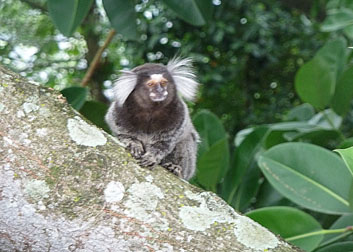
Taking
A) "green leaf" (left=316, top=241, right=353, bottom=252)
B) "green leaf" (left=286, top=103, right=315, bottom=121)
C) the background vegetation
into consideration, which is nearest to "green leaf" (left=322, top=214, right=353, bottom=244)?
the background vegetation

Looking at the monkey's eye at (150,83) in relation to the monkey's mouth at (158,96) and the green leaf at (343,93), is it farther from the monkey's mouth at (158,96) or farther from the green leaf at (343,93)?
the green leaf at (343,93)

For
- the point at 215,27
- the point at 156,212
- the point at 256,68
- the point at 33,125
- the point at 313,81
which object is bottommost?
the point at 256,68

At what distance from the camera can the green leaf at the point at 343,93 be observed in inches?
122

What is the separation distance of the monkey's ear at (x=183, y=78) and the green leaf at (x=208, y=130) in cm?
60

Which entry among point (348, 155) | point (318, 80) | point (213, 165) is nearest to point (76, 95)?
point (213, 165)

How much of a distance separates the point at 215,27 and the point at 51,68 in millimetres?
1713

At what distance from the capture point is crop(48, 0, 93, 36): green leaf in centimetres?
264

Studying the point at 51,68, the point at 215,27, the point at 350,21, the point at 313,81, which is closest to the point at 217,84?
the point at 215,27

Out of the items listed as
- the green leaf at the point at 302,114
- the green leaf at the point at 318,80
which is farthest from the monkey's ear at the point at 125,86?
the green leaf at the point at 302,114

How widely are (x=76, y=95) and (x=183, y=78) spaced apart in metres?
0.57

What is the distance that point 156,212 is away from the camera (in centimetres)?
158

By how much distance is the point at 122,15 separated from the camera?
2.80 metres

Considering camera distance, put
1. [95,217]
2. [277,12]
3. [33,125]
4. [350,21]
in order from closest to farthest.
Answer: [95,217] → [33,125] → [350,21] → [277,12]

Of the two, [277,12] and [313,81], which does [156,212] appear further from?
[277,12]
